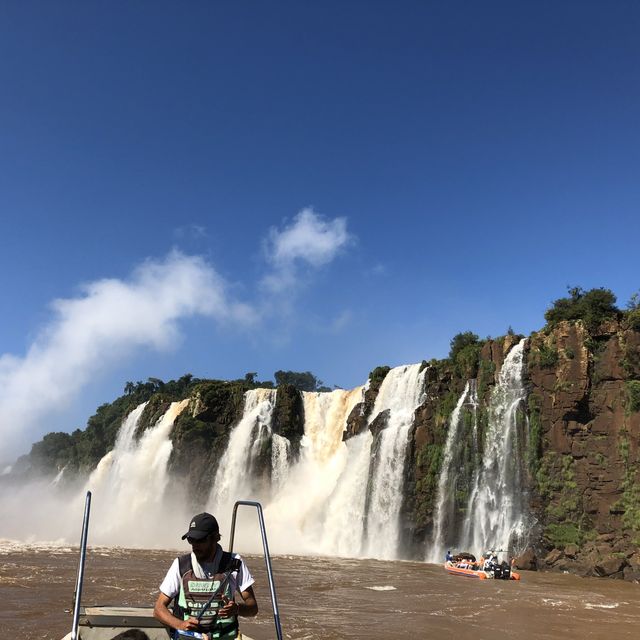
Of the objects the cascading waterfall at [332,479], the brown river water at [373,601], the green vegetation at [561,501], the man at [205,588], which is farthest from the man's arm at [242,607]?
the cascading waterfall at [332,479]

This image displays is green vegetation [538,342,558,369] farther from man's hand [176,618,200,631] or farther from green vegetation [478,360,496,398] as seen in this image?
man's hand [176,618,200,631]

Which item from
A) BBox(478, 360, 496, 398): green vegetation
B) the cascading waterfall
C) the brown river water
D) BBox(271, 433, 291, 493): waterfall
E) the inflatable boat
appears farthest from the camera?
BBox(271, 433, 291, 493): waterfall

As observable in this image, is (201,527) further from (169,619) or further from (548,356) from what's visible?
(548,356)

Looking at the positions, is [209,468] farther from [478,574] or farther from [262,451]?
[478,574]

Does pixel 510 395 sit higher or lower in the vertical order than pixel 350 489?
higher

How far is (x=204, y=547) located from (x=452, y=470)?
2827 centimetres

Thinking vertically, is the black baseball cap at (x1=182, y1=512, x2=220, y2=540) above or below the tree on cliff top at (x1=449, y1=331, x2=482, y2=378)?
below

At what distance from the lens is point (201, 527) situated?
418 centimetres

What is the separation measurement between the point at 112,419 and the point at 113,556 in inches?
2488

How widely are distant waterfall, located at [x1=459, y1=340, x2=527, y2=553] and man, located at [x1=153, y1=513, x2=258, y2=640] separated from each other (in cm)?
2577

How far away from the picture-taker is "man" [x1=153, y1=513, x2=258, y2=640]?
4.16 metres

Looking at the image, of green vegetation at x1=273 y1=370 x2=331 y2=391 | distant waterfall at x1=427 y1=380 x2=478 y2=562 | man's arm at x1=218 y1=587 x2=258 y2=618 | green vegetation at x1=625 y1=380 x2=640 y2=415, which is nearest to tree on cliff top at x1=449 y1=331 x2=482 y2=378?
distant waterfall at x1=427 y1=380 x2=478 y2=562

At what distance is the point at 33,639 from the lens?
35.9 feet

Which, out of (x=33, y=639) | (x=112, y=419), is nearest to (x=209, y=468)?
(x=33, y=639)
